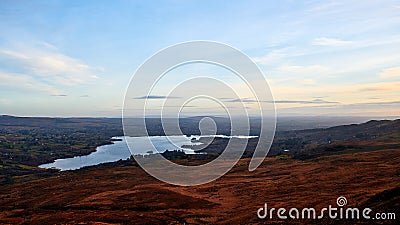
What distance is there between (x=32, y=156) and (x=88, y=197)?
271 feet

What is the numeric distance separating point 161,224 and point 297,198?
39.7ft

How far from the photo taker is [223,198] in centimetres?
3241

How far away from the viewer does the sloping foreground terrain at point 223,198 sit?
78.5 feet

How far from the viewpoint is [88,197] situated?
36969 millimetres

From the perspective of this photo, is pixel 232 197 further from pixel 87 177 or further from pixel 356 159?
pixel 87 177

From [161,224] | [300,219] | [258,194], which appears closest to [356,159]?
[258,194]

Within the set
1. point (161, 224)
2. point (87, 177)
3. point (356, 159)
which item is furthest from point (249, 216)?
point (87, 177)

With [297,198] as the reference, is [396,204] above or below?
above

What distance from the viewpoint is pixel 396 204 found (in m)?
16.7

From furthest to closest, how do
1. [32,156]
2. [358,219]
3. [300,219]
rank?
[32,156] → [300,219] → [358,219]

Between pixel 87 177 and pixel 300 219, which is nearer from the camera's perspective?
pixel 300 219

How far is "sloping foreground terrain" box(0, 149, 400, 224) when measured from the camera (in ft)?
78.5

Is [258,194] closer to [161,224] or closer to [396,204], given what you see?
[161,224]

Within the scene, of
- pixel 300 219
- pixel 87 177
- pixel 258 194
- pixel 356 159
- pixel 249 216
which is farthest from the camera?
pixel 87 177
